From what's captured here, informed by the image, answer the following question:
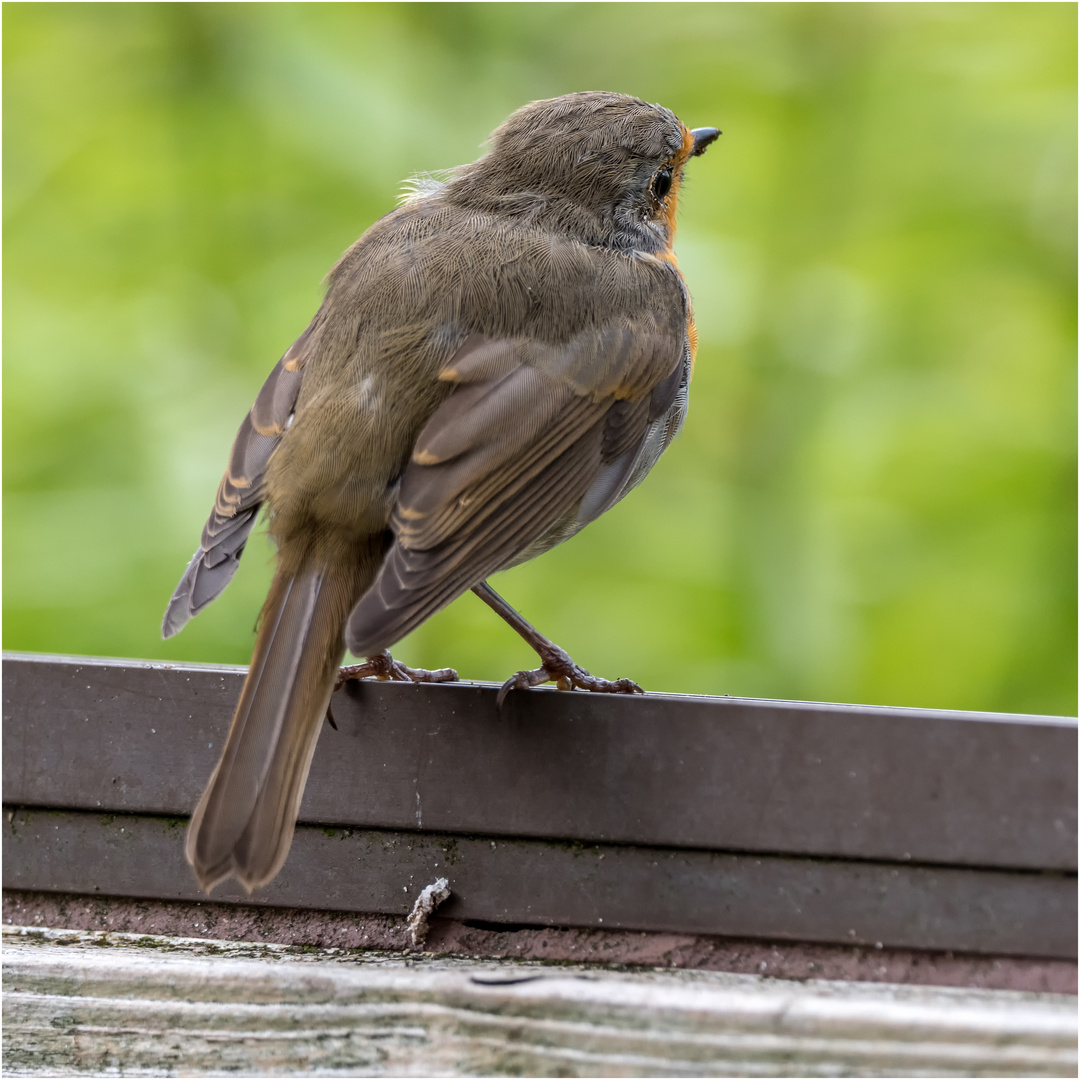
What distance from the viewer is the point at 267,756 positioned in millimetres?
1630

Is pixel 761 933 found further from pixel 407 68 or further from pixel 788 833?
pixel 407 68

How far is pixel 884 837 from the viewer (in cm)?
155

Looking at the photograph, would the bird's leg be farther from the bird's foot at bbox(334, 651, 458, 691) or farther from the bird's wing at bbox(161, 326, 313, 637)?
the bird's wing at bbox(161, 326, 313, 637)

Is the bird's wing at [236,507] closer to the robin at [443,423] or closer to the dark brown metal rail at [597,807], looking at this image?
the robin at [443,423]

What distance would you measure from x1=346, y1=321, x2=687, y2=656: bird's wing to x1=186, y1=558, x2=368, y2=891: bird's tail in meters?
0.08

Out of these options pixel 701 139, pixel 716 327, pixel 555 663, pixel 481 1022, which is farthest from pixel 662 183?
pixel 481 1022

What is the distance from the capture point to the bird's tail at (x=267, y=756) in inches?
62.4

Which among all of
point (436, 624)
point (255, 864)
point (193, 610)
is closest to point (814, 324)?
point (436, 624)

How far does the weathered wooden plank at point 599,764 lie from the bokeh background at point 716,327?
5.41ft

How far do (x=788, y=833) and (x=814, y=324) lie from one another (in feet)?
7.27

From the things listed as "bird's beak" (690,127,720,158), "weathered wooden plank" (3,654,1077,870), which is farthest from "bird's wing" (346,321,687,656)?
"bird's beak" (690,127,720,158)

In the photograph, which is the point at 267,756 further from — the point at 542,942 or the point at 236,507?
the point at 236,507

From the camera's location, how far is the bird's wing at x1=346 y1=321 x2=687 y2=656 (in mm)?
1954

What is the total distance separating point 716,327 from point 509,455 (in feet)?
4.96
